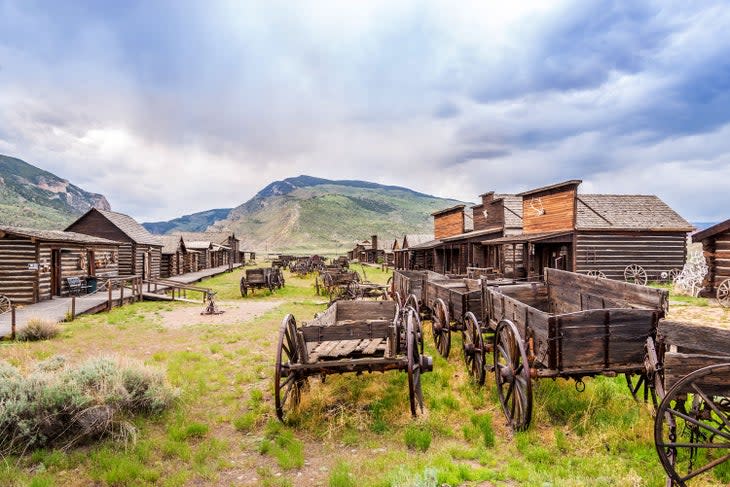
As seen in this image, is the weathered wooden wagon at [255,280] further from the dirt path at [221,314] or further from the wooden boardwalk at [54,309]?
the wooden boardwalk at [54,309]

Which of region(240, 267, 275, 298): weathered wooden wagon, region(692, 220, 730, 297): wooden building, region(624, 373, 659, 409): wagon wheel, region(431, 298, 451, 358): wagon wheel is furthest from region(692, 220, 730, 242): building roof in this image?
region(240, 267, 275, 298): weathered wooden wagon

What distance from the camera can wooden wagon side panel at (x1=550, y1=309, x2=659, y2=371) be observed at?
15.1 feet

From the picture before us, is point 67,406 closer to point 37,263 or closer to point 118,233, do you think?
point 37,263

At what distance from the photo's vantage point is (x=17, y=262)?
1611 cm

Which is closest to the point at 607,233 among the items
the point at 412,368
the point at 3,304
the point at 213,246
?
the point at 412,368

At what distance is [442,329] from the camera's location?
8531 mm

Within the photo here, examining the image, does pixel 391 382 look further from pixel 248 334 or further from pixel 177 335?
pixel 177 335

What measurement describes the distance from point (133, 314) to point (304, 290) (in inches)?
410

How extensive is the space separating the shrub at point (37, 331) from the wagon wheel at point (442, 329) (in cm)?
1059

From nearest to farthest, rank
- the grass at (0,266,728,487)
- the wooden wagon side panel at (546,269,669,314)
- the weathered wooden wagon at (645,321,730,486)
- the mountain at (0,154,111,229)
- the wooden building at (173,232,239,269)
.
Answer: the weathered wooden wagon at (645,321,730,486) → the grass at (0,266,728,487) → the wooden wagon side panel at (546,269,669,314) → the wooden building at (173,232,239,269) → the mountain at (0,154,111,229)

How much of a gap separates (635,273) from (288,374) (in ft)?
67.8

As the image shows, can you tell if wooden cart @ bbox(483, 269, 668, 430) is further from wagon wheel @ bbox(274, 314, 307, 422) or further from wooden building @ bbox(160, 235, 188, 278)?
wooden building @ bbox(160, 235, 188, 278)

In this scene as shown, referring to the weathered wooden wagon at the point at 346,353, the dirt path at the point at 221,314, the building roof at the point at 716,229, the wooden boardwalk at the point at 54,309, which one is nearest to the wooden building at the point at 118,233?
the wooden boardwalk at the point at 54,309

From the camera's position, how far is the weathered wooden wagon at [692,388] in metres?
3.20
